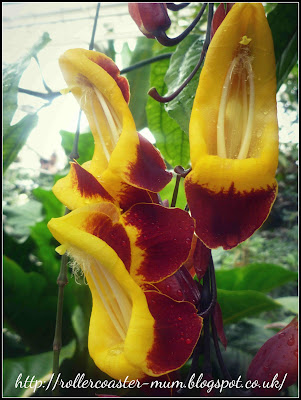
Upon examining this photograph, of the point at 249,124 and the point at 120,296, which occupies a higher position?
the point at 249,124

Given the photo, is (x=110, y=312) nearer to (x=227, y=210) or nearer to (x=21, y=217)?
(x=227, y=210)

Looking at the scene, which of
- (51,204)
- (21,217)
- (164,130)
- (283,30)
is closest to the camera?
(283,30)

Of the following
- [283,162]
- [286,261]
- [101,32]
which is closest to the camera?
[101,32]

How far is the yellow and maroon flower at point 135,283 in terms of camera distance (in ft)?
0.79

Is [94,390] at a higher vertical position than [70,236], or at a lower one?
lower

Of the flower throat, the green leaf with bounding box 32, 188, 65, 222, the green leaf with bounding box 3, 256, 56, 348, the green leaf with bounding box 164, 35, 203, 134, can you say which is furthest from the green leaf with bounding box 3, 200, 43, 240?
the flower throat

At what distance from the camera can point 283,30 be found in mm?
344

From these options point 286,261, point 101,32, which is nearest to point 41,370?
point 101,32

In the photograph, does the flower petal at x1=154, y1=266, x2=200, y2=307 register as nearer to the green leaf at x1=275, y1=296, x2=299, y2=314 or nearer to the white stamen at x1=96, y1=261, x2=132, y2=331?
the white stamen at x1=96, y1=261, x2=132, y2=331

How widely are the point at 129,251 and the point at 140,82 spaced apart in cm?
29

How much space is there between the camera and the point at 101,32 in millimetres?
488

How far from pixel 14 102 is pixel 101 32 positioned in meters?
0.17

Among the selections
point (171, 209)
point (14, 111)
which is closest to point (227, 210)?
point (171, 209)

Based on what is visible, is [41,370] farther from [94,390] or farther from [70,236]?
[70,236]
